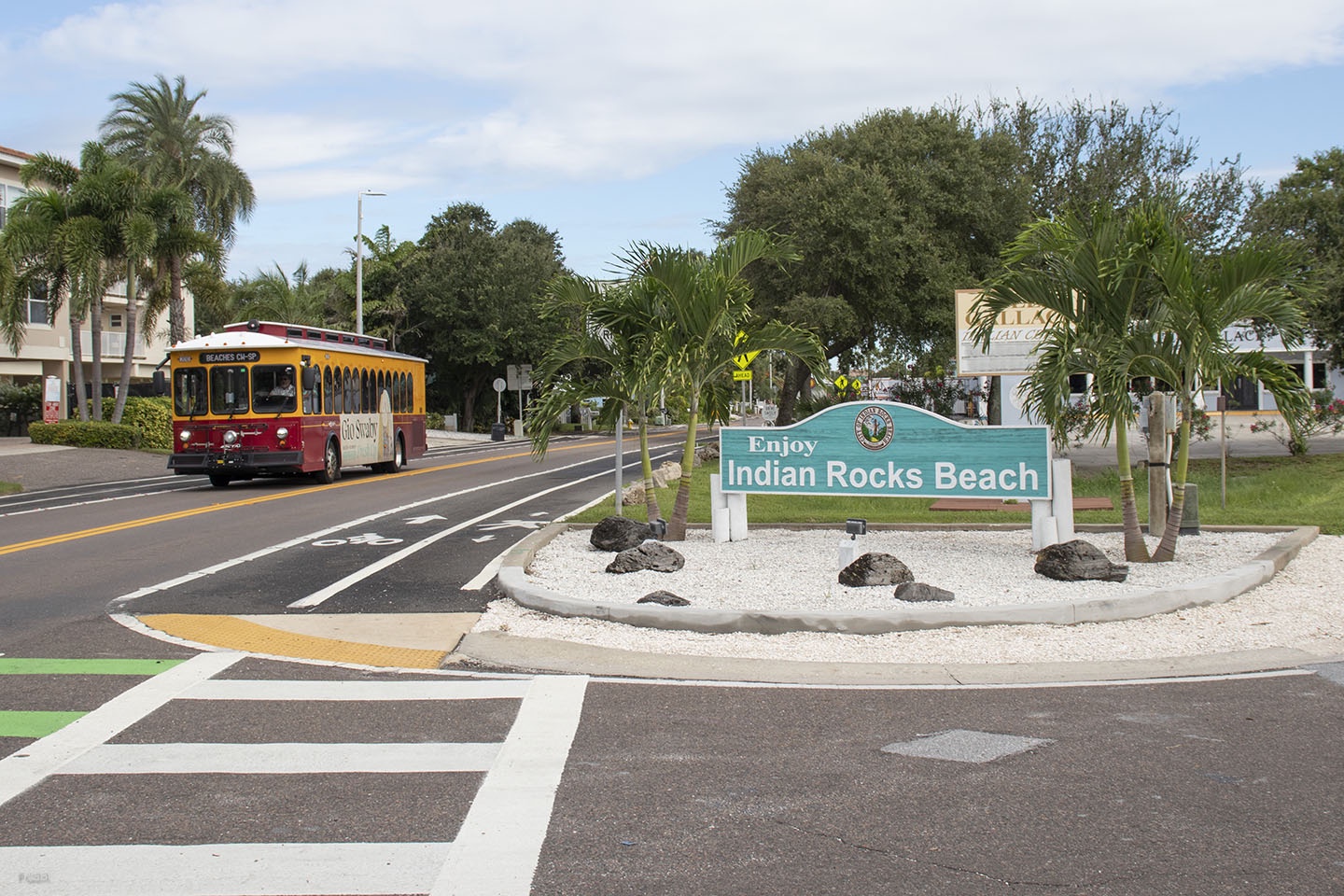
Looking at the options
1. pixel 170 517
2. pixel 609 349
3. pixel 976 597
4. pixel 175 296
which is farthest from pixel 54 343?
pixel 976 597

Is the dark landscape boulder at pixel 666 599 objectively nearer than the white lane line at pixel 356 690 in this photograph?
No

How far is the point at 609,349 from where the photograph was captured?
1295cm

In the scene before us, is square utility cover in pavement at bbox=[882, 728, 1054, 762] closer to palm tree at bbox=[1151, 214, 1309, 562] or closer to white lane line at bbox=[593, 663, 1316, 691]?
white lane line at bbox=[593, 663, 1316, 691]

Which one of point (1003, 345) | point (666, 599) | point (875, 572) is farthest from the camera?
point (1003, 345)

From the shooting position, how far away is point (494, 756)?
18.4 ft

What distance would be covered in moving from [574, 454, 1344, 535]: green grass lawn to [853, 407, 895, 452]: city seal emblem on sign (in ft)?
6.78

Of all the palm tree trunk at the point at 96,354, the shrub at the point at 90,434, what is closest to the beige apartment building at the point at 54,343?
the palm tree trunk at the point at 96,354

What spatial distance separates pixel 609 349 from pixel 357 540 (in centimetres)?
386

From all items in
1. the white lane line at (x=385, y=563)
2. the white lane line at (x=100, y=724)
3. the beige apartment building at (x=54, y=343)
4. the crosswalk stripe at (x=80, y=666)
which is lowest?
the white lane line at (x=100, y=724)

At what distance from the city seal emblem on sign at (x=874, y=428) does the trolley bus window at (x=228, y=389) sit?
14.1 metres

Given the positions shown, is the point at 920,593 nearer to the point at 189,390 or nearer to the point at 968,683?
the point at 968,683

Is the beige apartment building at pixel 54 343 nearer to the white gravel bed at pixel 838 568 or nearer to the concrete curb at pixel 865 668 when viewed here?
the white gravel bed at pixel 838 568

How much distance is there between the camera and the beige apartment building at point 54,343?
143 ft

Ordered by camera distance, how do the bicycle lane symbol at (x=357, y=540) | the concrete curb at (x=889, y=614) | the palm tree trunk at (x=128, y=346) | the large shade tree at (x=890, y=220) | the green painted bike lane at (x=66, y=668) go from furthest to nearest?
the palm tree trunk at (x=128, y=346)
the large shade tree at (x=890, y=220)
the bicycle lane symbol at (x=357, y=540)
the concrete curb at (x=889, y=614)
the green painted bike lane at (x=66, y=668)
